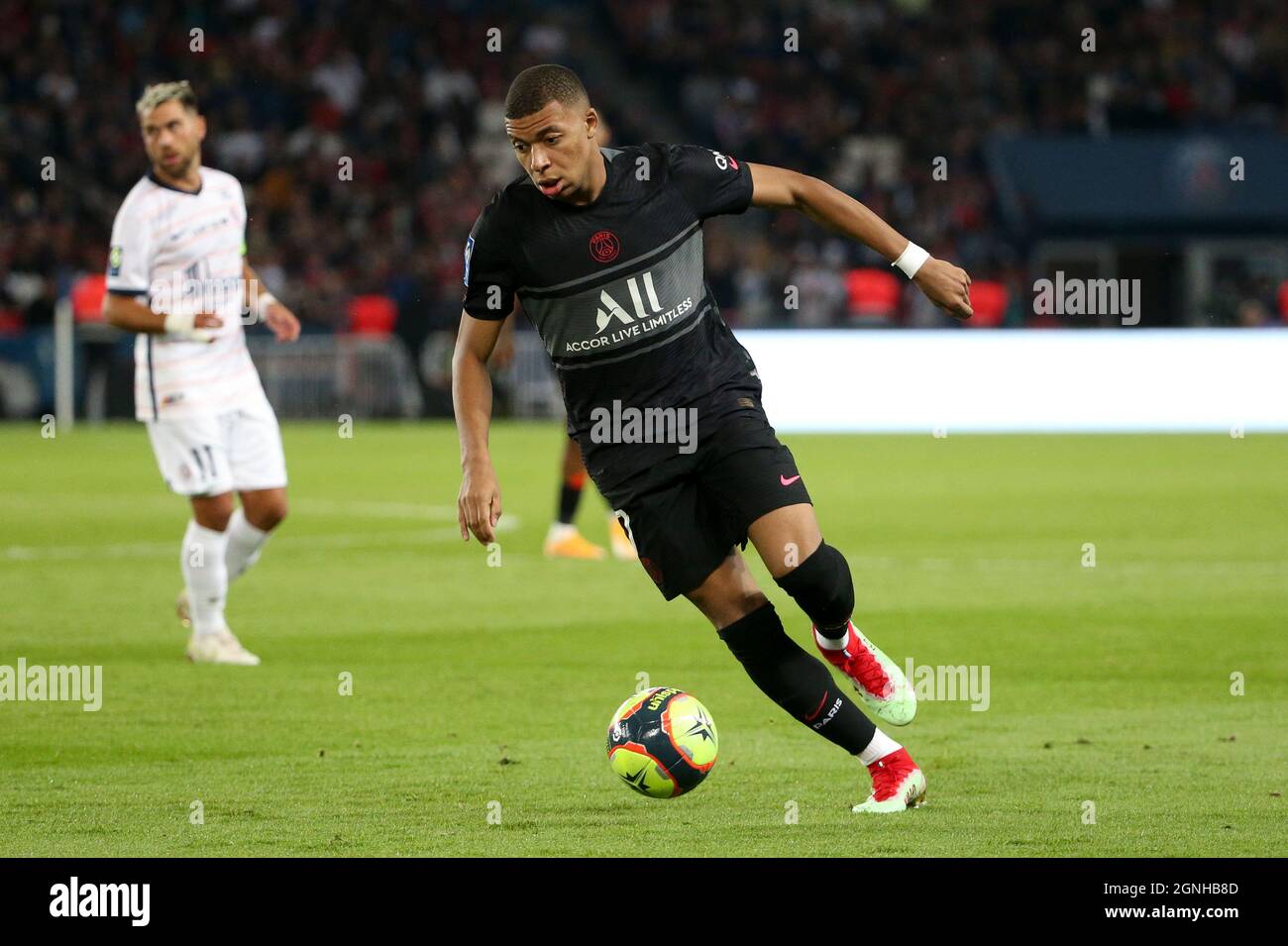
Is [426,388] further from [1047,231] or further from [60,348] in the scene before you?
[1047,231]

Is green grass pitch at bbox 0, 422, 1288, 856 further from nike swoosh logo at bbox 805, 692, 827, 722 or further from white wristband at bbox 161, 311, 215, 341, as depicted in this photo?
white wristband at bbox 161, 311, 215, 341

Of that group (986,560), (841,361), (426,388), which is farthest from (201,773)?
(426,388)

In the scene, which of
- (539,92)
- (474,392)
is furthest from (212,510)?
(539,92)

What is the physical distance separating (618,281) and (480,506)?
2.69 ft

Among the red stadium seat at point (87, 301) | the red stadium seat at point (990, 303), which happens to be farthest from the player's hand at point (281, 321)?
the red stadium seat at point (990, 303)

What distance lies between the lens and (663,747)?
5.95 metres

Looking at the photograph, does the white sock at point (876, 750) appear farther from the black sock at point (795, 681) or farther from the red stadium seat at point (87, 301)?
the red stadium seat at point (87, 301)

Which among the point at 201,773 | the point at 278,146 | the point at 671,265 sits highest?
the point at 278,146

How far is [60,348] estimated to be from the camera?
1040 inches

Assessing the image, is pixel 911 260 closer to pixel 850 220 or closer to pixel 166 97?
pixel 850 220

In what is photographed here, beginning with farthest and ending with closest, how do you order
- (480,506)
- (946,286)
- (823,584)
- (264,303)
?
(264,303), (946,286), (823,584), (480,506)

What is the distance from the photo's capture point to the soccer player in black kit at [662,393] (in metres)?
5.93
